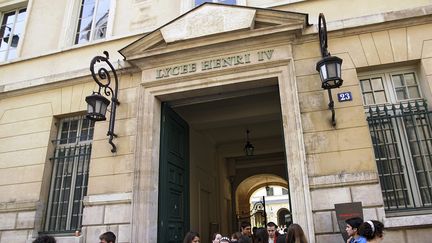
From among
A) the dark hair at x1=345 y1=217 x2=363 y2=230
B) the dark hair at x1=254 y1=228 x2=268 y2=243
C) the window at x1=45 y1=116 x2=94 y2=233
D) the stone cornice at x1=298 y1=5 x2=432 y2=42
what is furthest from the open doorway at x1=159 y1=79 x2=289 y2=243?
the dark hair at x1=345 y1=217 x2=363 y2=230

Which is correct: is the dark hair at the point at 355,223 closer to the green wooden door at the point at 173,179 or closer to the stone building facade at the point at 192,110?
the stone building facade at the point at 192,110

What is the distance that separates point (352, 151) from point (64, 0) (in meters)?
7.57

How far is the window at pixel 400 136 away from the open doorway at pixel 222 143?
177cm

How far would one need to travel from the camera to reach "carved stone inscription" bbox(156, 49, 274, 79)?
6.02 m

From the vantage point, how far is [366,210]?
4.77 m

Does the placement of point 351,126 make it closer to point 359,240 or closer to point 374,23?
point 374,23

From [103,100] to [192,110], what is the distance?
273 centimetres

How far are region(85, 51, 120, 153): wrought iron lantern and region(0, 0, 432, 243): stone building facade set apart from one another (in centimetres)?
21

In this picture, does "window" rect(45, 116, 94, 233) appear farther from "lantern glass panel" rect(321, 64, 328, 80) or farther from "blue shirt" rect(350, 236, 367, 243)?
"blue shirt" rect(350, 236, 367, 243)

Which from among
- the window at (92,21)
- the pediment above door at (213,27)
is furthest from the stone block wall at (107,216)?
the window at (92,21)

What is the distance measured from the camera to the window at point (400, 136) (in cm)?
505

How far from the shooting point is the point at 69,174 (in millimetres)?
6824

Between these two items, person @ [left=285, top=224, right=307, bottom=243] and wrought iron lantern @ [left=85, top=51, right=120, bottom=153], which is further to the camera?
wrought iron lantern @ [left=85, top=51, right=120, bottom=153]

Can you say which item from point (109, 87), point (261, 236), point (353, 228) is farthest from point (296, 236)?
point (109, 87)
